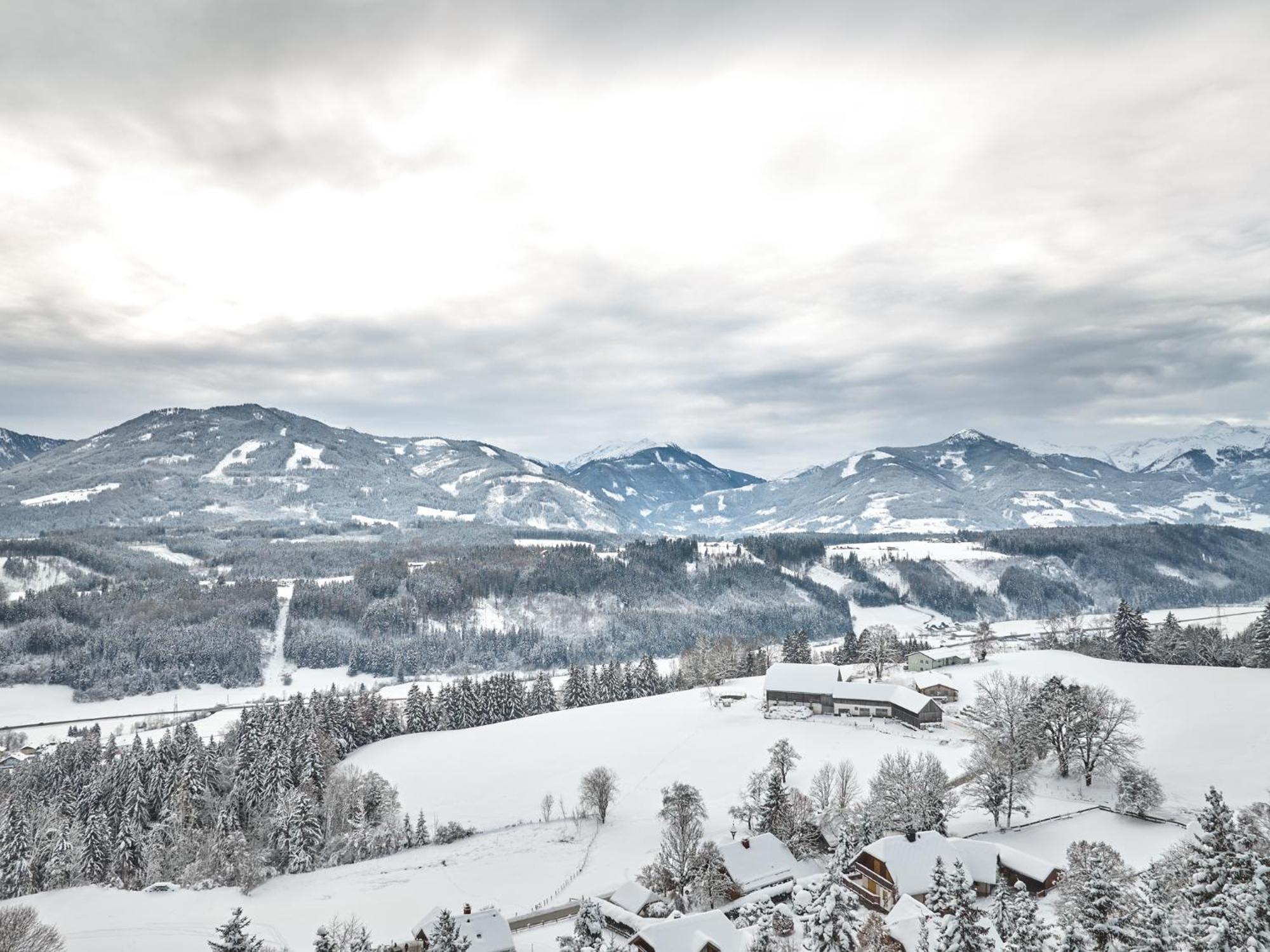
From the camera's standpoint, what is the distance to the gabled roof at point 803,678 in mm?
90312

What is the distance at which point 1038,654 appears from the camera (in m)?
103

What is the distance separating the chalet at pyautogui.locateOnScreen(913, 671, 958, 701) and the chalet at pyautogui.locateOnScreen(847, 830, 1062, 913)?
43980 millimetres

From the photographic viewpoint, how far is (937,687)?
89938mm

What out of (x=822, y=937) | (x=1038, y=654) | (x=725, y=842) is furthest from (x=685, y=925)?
(x=1038, y=654)

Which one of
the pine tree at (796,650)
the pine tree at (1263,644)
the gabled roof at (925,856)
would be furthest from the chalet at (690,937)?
the pine tree at (1263,644)

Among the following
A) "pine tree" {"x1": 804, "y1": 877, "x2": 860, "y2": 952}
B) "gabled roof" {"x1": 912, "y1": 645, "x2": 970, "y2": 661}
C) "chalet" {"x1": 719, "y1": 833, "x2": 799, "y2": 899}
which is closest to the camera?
"pine tree" {"x1": 804, "y1": 877, "x2": 860, "y2": 952}

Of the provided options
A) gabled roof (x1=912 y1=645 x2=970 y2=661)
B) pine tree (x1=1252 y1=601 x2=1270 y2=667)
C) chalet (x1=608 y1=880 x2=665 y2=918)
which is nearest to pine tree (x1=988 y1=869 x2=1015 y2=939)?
chalet (x1=608 y1=880 x2=665 y2=918)

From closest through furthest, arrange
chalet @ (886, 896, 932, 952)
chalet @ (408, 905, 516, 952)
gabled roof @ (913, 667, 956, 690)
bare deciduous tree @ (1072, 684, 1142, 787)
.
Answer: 1. chalet @ (886, 896, 932, 952)
2. chalet @ (408, 905, 516, 952)
3. bare deciduous tree @ (1072, 684, 1142, 787)
4. gabled roof @ (913, 667, 956, 690)

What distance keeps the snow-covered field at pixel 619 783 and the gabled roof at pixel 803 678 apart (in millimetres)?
5061

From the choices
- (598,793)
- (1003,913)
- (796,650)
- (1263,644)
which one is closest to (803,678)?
(796,650)

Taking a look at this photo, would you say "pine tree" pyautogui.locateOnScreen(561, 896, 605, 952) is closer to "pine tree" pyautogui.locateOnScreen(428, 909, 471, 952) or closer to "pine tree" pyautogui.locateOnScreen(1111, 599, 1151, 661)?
"pine tree" pyautogui.locateOnScreen(428, 909, 471, 952)

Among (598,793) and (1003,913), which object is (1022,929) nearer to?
(1003,913)

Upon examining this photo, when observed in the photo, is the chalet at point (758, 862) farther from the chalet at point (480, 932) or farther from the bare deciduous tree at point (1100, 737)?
the bare deciduous tree at point (1100, 737)

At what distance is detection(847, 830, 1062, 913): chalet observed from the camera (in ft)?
139
